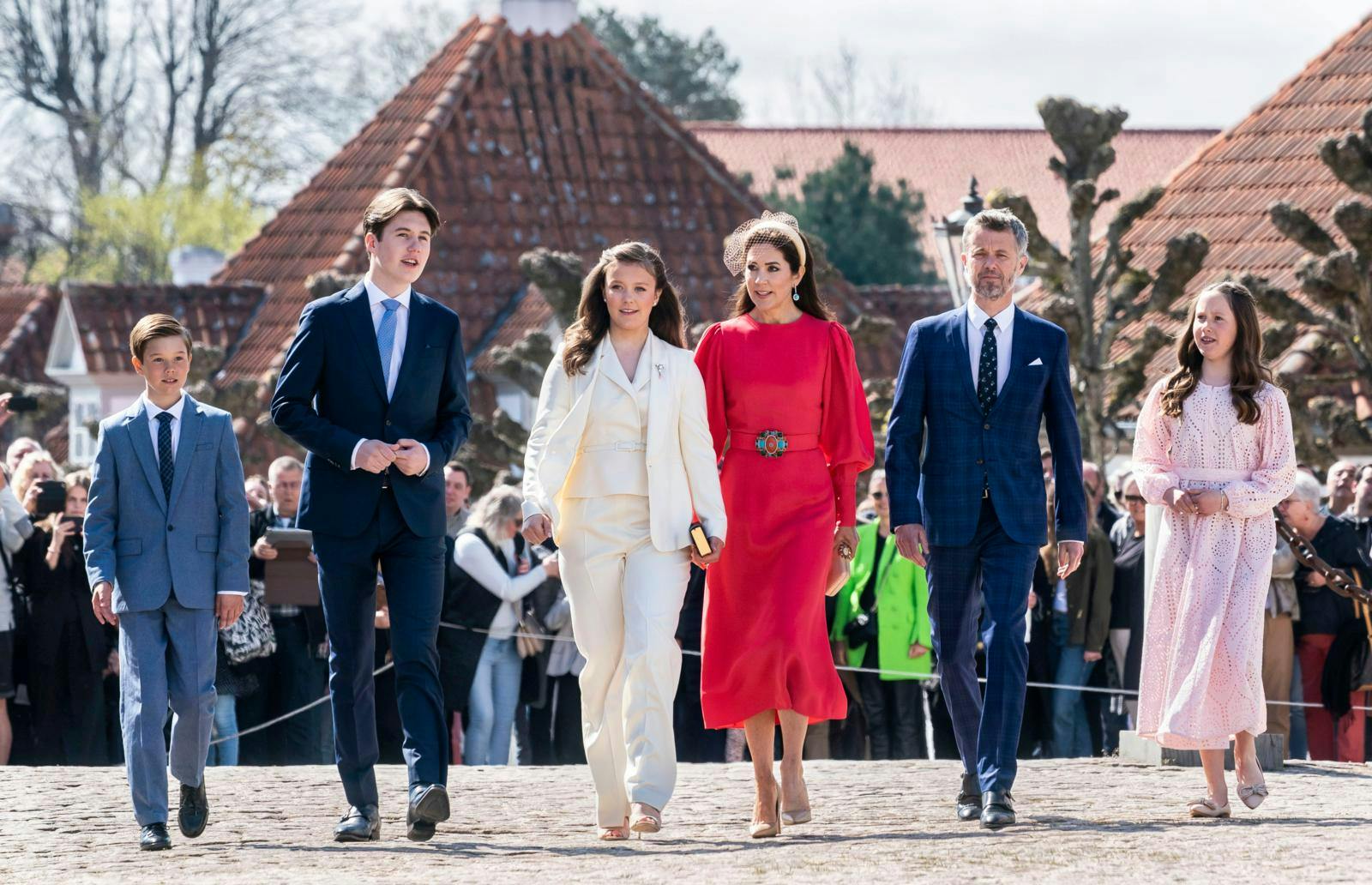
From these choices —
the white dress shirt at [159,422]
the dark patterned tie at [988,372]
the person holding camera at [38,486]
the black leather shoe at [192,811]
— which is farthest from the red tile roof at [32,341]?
the dark patterned tie at [988,372]

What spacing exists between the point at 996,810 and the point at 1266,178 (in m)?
17.3

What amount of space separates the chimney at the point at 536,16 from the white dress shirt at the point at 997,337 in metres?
19.4

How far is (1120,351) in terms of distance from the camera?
22.2 m

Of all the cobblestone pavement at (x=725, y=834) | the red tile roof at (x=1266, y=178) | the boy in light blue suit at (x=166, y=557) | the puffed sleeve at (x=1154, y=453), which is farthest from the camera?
the red tile roof at (x=1266, y=178)

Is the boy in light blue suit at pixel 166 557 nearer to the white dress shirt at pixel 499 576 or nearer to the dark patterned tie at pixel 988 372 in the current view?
the dark patterned tie at pixel 988 372

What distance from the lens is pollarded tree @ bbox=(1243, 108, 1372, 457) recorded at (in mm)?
16516

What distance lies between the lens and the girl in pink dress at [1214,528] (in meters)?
8.55

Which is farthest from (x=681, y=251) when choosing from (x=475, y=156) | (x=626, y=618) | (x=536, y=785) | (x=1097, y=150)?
(x=626, y=618)

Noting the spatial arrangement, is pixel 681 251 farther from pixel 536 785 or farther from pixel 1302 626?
pixel 536 785

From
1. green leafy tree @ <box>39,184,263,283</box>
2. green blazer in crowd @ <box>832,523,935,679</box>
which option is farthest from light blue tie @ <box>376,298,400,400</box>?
green leafy tree @ <box>39,184,263,283</box>

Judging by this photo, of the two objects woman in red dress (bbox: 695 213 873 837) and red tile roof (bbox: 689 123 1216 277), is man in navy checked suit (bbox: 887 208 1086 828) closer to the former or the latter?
woman in red dress (bbox: 695 213 873 837)

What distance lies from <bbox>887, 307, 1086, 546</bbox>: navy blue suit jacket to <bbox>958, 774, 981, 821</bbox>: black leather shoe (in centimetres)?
82

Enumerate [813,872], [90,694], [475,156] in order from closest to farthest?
[813,872], [90,694], [475,156]

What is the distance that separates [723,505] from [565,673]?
5.33 m
